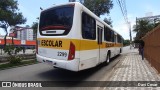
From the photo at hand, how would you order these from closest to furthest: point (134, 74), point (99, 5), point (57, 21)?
point (57, 21)
point (134, 74)
point (99, 5)

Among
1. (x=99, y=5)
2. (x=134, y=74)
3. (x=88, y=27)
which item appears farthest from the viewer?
(x=99, y=5)

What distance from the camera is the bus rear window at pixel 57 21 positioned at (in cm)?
977

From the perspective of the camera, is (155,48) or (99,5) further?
(99,5)

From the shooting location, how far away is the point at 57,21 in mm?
10102

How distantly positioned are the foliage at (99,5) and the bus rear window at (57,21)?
3648cm

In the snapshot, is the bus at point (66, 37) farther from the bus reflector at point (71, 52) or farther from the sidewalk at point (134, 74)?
the sidewalk at point (134, 74)

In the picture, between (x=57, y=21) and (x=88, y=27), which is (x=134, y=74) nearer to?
(x=88, y=27)

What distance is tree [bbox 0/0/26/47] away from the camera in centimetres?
3034

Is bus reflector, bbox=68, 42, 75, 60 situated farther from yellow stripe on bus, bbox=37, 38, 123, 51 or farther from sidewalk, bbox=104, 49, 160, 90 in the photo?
sidewalk, bbox=104, 49, 160, 90

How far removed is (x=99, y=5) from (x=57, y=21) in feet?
123

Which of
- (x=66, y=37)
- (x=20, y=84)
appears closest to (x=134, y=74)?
(x=66, y=37)

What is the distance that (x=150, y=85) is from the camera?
889 centimetres

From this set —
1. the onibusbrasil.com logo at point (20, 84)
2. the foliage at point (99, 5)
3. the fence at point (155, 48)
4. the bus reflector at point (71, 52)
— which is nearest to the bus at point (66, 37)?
the bus reflector at point (71, 52)

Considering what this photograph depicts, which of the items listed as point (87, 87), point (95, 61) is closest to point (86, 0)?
point (95, 61)
